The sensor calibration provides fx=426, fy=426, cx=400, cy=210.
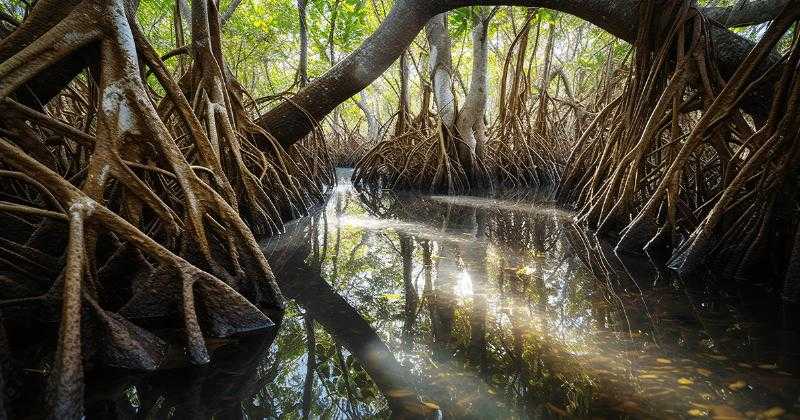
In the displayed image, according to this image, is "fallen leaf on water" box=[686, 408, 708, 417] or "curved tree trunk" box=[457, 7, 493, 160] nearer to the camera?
"fallen leaf on water" box=[686, 408, 708, 417]

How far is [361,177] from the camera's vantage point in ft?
30.2

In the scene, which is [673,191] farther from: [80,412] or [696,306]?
[80,412]

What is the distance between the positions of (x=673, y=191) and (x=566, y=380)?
6.82 ft

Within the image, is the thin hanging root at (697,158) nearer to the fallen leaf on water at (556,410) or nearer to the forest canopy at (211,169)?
the forest canopy at (211,169)

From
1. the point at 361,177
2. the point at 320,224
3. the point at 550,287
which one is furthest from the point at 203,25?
the point at 361,177

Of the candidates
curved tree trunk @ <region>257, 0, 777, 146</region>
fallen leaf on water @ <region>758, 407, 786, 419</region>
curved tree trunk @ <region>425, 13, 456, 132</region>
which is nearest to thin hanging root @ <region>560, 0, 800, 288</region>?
curved tree trunk @ <region>257, 0, 777, 146</region>

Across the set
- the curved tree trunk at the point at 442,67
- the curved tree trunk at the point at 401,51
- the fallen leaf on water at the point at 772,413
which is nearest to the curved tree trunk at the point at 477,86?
the curved tree trunk at the point at 442,67

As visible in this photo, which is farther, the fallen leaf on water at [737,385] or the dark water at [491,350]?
the fallen leaf on water at [737,385]

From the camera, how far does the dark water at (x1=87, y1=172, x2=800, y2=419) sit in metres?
1.37

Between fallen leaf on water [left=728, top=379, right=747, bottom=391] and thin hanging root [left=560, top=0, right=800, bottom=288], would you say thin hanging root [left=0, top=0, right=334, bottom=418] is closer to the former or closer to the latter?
fallen leaf on water [left=728, top=379, right=747, bottom=391]

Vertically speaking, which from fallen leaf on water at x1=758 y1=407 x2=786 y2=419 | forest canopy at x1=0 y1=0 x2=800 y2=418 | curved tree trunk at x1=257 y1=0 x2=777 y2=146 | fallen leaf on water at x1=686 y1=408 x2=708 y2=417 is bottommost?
fallen leaf on water at x1=686 y1=408 x2=708 y2=417

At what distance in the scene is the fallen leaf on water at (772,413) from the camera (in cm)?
132

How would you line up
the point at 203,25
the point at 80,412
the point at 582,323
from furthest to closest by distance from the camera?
the point at 203,25
the point at 582,323
the point at 80,412

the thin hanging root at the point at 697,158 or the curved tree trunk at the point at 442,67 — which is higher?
the curved tree trunk at the point at 442,67
